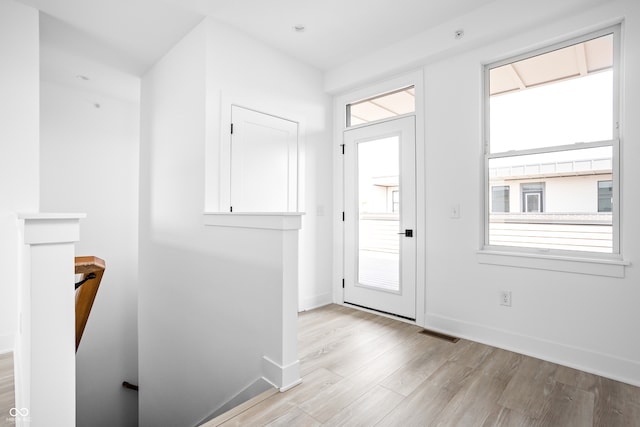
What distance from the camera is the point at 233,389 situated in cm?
232

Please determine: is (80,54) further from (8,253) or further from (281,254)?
(281,254)

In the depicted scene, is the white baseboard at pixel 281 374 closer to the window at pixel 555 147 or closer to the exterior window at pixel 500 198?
the window at pixel 555 147

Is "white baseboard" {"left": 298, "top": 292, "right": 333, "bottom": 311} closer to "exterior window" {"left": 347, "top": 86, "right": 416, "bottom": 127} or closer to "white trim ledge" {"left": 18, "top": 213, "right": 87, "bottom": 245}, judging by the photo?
"exterior window" {"left": 347, "top": 86, "right": 416, "bottom": 127}

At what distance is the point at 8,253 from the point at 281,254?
6.60 feet

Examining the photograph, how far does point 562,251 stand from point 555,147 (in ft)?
2.60

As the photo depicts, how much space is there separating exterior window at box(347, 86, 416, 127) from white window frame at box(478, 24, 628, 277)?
716 millimetres

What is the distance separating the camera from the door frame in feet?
10.2

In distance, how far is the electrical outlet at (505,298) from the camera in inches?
102

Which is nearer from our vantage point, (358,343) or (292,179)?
(358,343)

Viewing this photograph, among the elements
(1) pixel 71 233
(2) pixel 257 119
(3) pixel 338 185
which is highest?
(2) pixel 257 119

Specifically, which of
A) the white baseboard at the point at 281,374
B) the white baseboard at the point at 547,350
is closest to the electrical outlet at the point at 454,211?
the white baseboard at the point at 547,350

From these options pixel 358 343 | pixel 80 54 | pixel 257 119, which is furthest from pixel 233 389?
pixel 80 54

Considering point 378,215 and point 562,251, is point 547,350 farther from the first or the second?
point 378,215

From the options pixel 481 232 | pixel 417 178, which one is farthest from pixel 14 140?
pixel 481 232
